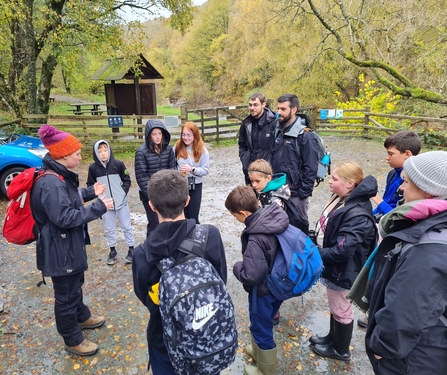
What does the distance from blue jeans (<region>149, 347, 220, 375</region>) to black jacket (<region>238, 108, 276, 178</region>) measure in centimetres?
301

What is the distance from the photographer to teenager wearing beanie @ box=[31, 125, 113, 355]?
100 inches

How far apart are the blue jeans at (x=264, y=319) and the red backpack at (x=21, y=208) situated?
1920mm

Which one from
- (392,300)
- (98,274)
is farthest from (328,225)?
(98,274)

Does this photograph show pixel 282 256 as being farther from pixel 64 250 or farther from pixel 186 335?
pixel 64 250

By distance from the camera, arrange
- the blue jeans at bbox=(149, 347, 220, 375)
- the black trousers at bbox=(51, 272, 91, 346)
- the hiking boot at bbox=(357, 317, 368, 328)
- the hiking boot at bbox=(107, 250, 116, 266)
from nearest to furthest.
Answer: the blue jeans at bbox=(149, 347, 220, 375) → the black trousers at bbox=(51, 272, 91, 346) → the hiking boot at bbox=(357, 317, 368, 328) → the hiking boot at bbox=(107, 250, 116, 266)

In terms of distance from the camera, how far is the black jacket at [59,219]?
8.28 feet

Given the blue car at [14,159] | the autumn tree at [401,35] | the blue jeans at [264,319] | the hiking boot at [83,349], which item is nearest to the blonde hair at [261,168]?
the blue jeans at [264,319]

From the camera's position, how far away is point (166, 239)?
66.3 inches

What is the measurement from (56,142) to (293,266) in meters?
2.15

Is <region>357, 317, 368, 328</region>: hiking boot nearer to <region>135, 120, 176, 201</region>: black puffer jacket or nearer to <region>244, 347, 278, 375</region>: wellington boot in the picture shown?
<region>244, 347, 278, 375</region>: wellington boot

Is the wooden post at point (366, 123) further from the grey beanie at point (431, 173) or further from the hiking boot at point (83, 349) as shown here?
the hiking boot at point (83, 349)

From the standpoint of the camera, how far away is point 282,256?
2.32 metres

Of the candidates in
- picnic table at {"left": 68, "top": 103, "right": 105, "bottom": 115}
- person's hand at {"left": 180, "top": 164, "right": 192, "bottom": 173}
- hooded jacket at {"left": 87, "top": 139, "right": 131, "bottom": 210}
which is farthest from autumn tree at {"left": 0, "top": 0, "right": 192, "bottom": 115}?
person's hand at {"left": 180, "top": 164, "right": 192, "bottom": 173}

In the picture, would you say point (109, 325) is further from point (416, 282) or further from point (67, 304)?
point (416, 282)
